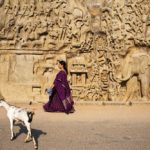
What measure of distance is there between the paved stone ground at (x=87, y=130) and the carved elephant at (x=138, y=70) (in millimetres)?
3255

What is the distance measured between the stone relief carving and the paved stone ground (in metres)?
3.57

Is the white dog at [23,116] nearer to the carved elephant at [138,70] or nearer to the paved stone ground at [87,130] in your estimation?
the paved stone ground at [87,130]

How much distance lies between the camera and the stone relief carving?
1373 centimetres

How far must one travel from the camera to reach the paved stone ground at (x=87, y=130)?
21.5 feet

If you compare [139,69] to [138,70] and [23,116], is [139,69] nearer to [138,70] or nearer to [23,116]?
[138,70]

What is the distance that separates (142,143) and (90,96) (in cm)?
700

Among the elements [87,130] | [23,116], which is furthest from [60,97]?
[23,116]

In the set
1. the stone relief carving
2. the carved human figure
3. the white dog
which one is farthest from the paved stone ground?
the stone relief carving

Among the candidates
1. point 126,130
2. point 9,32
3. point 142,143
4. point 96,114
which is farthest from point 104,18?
point 142,143

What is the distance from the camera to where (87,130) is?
25.2ft

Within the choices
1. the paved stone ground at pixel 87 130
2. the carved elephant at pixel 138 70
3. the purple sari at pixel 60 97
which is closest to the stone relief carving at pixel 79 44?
the carved elephant at pixel 138 70

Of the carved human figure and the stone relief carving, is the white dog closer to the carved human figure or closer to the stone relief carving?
the stone relief carving

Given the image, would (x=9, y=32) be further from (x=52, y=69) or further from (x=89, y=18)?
(x=89, y=18)

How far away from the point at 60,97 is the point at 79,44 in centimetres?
479
